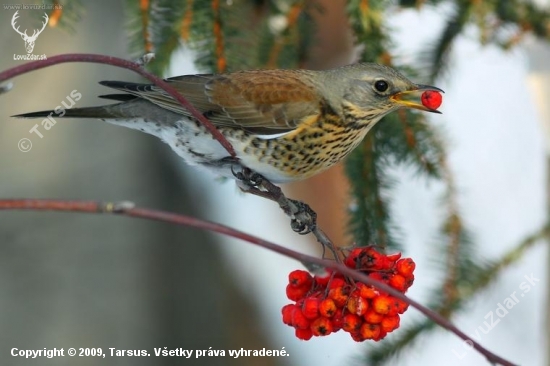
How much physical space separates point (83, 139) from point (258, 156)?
1537mm

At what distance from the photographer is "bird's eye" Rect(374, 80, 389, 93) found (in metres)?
1.60

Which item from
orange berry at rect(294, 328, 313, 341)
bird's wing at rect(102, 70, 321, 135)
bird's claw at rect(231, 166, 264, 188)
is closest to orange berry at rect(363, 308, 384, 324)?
orange berry at rect(294, 328, 313, 341)

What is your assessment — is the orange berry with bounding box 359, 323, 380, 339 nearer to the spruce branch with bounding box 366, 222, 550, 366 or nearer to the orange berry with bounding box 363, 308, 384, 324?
the orange berry with bounding box 363, 308, 384, 324

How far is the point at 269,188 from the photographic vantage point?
140cm

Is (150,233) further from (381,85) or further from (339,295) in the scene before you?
(339,295)

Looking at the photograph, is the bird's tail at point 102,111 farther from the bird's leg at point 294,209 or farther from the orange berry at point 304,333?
the orange berry at point 304,333

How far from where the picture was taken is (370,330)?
3.66 feet

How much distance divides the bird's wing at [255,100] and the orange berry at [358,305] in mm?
532

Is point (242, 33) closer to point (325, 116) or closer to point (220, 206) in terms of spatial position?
point (325, 116)

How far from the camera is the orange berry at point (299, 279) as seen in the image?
1.20 metres

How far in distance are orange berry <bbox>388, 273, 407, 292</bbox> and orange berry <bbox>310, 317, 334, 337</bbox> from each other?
0.11 m

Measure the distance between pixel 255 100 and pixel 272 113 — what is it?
51 mm

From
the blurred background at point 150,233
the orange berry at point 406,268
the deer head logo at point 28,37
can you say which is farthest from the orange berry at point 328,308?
the deer head logo at point 28,37

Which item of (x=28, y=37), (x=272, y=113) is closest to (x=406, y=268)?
(x=272, y=113)
